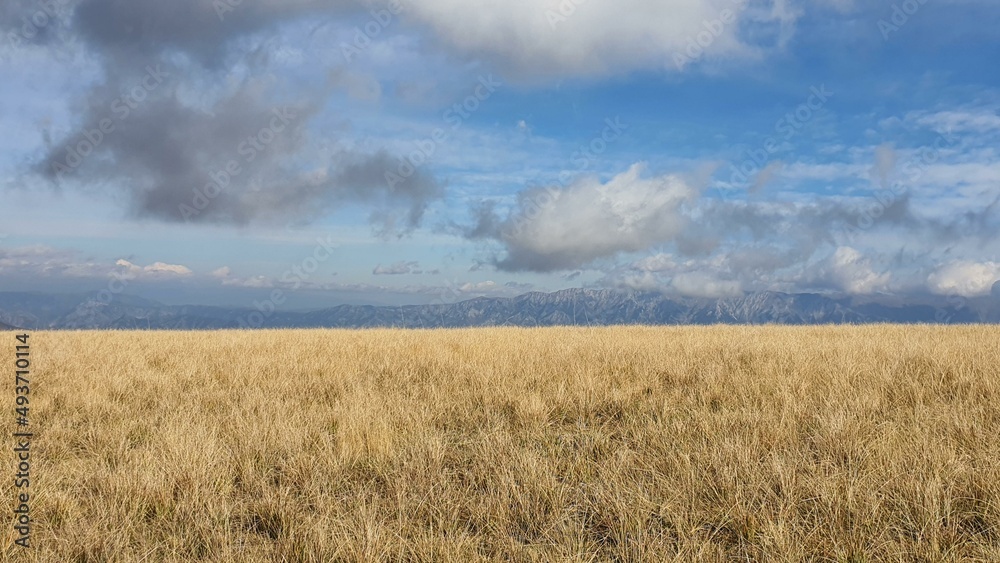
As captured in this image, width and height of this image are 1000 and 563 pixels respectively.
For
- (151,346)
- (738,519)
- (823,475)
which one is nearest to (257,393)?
(738,519)

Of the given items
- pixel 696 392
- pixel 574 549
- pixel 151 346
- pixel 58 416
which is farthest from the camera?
pixel 151 346

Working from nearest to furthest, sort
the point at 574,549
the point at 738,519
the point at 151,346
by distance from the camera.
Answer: the point at 574,549, the point at 738,519, the point at 151,346

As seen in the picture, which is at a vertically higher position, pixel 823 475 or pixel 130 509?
pixel 823 475

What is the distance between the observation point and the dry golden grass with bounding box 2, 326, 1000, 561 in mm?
3422

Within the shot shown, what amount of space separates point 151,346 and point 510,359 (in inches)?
381

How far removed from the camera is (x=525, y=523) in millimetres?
3789

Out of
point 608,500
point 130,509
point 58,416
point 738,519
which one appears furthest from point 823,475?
point 58,416

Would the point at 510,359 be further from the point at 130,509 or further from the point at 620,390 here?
the point at 130,509

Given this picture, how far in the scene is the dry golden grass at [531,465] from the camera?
3422 millimetres

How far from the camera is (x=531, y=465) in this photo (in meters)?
4.40

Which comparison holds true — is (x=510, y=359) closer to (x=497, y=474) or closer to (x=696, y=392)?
(x=696, y=392)

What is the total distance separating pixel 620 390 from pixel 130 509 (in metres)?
5.52

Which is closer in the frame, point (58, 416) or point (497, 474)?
point (497, 474)

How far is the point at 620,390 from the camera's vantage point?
7262 mm
